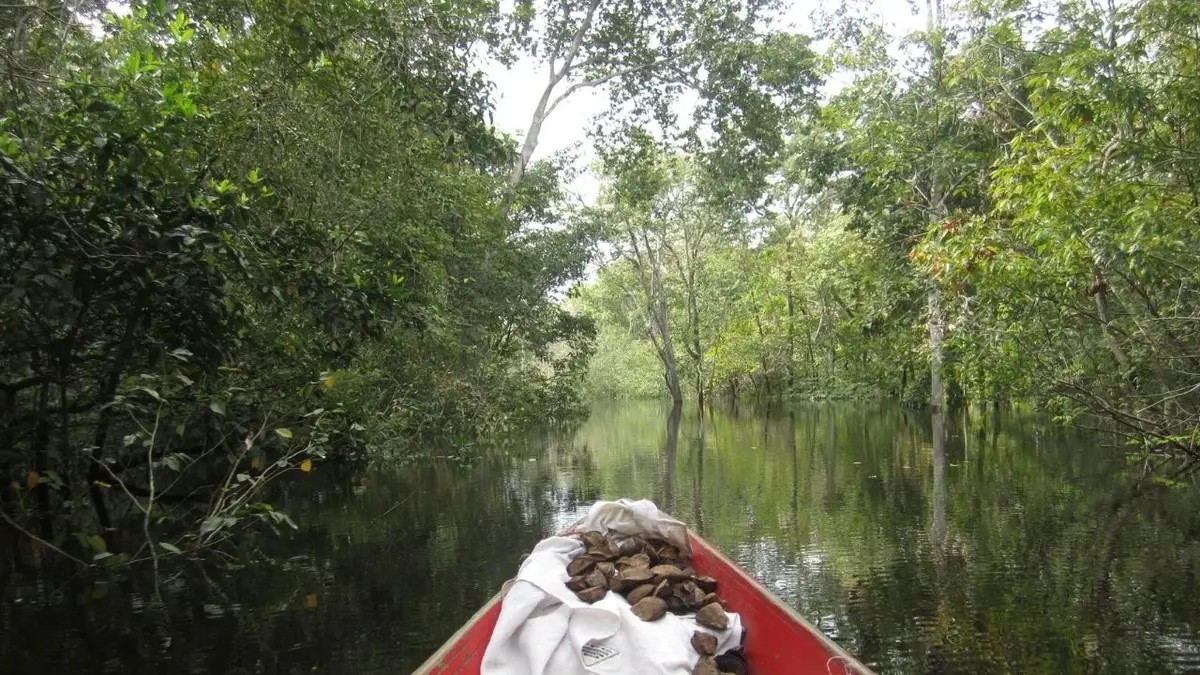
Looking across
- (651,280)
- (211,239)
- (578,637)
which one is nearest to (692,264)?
(651,280)

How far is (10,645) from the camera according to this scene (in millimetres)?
5414

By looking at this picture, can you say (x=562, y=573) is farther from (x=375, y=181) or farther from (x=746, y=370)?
(x=746, y=370)

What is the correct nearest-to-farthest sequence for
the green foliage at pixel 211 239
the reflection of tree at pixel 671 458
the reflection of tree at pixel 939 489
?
1. the green foliage at pixel 211 239
2. the reflection of tree at pixel 939 489
3. the reflection of tree at pixel 671 458

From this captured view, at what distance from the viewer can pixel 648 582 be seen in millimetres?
4137

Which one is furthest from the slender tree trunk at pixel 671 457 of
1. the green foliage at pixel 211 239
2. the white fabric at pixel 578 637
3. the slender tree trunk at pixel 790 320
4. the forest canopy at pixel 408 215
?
the slender tree trunk at pixel 790 320

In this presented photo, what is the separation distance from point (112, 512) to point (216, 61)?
6.06 m

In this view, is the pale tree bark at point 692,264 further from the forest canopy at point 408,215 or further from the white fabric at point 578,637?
the white fabric at point 578,637

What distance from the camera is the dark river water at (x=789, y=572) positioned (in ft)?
16.4

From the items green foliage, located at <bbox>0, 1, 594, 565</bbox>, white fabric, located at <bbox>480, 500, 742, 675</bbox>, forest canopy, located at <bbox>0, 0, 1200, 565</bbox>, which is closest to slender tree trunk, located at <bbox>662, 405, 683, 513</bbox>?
forest canopy, located at <bbox>0, 0, 1200, 565</bbox>

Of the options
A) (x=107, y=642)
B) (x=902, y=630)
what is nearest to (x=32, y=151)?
(x=107, y=642)

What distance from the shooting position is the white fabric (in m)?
3.35

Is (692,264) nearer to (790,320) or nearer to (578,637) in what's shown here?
(790,320)

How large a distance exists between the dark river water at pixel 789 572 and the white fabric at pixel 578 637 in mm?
1587

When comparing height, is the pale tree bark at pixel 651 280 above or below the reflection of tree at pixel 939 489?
above
